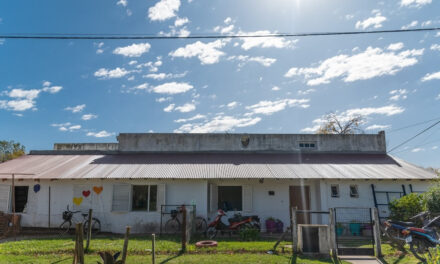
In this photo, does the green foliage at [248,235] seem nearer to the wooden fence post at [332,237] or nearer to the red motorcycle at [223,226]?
the red motorcycle at [223,226]

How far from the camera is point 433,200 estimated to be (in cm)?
1027

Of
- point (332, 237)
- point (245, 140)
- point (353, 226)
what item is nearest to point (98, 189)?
point (245, 140)

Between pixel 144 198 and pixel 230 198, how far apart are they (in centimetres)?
424

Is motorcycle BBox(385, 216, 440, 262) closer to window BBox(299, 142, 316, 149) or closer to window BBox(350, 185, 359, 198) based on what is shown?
window BBox(350, 185, 359, 198)

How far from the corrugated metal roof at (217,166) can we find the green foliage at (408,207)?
1.81 metres

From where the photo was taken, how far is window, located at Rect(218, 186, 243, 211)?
13.9m

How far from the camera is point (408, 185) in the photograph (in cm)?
1360

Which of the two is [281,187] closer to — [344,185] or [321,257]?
[344,185]

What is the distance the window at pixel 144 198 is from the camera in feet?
43.2

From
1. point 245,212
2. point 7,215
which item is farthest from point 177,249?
point 7,215

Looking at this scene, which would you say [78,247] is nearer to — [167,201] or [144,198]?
[167,201]

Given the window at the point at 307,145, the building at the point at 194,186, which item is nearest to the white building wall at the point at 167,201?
the building at the point at 194,186

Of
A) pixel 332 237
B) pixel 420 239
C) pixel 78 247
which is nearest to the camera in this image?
pixel 78 247

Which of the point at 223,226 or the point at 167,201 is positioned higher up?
the point at 167,201
